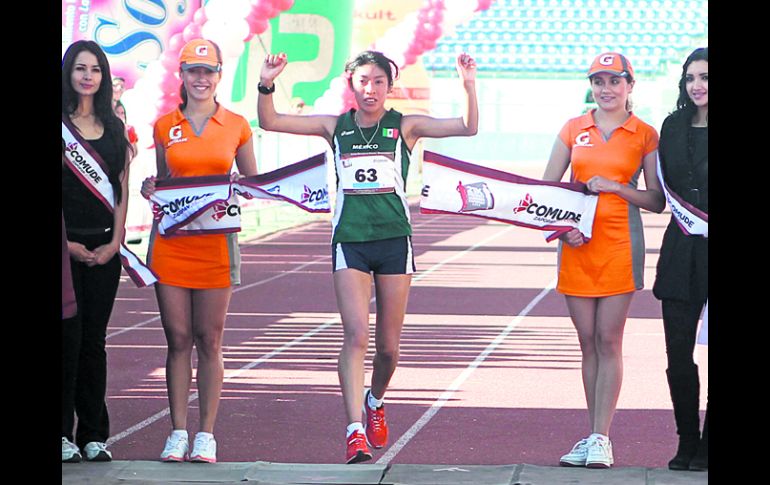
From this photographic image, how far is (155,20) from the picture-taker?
19.0 meters

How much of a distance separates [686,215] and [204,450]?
2347 mm

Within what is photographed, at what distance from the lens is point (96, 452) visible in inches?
274

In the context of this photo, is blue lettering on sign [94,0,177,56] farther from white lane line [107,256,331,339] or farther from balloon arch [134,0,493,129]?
white lane line [107,256,331,339]

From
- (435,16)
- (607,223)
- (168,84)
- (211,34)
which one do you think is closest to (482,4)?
(435,16)

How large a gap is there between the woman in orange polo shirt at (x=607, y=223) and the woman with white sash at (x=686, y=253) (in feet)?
0.56

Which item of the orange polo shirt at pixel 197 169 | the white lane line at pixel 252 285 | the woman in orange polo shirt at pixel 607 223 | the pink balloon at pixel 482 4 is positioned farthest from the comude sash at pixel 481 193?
the pink balloon at pixel 482 4

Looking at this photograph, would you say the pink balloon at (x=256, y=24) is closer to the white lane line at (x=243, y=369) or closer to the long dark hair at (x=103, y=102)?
the white lane line at (x=243, y=369)

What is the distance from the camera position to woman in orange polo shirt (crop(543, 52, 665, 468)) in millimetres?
6816

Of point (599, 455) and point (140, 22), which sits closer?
point (599, 455)

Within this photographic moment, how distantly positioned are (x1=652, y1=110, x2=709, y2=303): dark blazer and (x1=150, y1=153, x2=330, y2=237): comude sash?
61.3 inches

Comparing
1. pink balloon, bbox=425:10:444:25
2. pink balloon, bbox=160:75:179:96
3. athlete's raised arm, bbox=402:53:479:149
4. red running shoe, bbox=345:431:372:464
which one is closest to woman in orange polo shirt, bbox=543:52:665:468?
athlete's raised arm, bbox=402:53:479:149

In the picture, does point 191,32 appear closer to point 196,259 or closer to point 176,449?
point 196,259

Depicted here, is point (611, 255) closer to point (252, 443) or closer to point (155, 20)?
point (252, 443)

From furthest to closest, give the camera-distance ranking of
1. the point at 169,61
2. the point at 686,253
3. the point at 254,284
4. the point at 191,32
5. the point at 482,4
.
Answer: the point at 482,4, the point at 191,32, the point at 254,284, the point at 169,61, the point at 686,253
